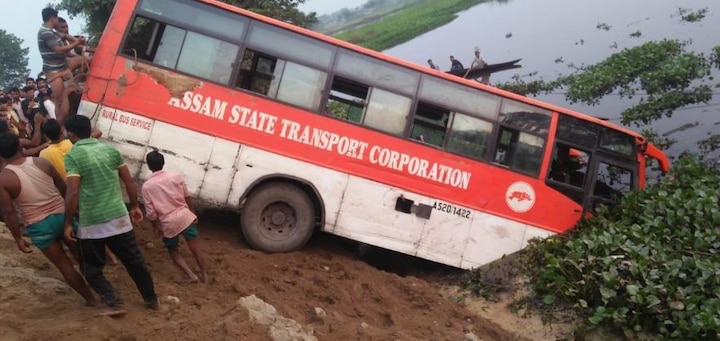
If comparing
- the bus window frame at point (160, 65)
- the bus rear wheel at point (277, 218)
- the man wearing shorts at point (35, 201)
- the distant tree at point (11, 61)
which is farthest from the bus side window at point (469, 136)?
the distant tree at point (11, 61)

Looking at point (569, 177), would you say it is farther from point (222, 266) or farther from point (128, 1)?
point (128, 1)

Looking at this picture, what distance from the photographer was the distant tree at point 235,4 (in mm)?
16062

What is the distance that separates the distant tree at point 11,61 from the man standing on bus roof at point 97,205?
1856 inches

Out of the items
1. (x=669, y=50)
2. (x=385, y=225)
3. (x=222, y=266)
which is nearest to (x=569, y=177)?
(x=385, y=225)

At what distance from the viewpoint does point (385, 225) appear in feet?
23.0

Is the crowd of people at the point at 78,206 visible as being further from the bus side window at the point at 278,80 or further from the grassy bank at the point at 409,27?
the grassy bank at the point at 409,27

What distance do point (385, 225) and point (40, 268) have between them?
3.83 meters

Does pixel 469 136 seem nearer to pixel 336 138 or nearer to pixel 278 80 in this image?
pixel 336 138

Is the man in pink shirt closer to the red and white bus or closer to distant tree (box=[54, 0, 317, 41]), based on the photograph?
the red and white bus

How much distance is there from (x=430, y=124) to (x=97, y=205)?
4.24 meters

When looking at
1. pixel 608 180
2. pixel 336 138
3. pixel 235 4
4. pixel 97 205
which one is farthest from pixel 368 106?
pixel 235 4

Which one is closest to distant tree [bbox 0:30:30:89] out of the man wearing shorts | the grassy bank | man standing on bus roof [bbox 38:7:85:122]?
the grassy bank

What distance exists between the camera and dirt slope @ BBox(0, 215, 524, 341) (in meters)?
4.11

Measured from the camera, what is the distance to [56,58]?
7129mm
